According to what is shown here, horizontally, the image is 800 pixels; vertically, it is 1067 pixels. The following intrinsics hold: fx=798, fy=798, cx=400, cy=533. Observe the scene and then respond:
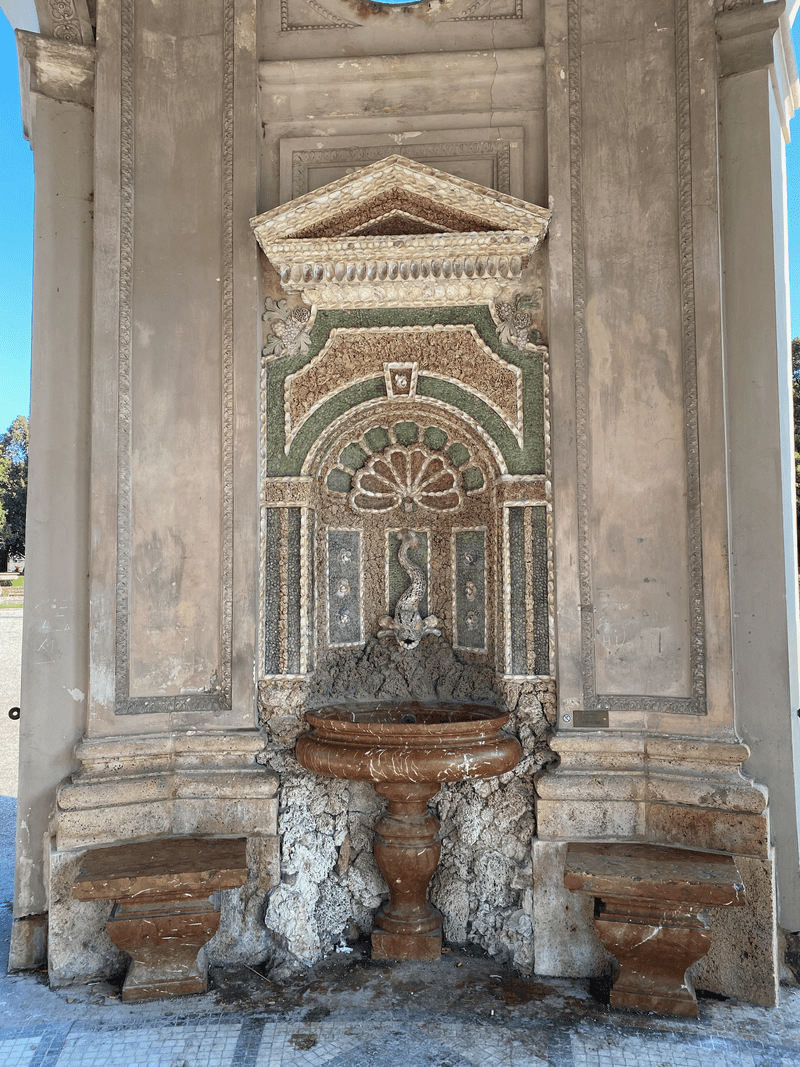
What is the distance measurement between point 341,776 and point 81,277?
2685 millimetres

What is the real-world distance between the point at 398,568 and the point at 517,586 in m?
0.77

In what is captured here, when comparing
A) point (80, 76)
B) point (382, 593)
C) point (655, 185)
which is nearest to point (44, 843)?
point (382, 593)

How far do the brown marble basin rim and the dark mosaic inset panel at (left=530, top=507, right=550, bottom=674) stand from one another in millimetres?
354

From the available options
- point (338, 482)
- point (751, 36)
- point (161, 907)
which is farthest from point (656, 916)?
point (751, 36)

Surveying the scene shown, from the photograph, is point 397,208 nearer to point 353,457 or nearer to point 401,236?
point 401,236

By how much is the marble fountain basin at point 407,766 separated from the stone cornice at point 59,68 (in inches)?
129

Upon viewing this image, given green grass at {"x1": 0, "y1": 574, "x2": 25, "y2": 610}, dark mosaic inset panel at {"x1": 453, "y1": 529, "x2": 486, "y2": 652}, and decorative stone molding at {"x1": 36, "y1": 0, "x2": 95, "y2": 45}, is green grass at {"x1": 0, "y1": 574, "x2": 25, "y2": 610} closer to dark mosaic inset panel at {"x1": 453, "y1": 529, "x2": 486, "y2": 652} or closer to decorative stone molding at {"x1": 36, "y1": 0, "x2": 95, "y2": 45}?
decorative stone molding at {"x1": 36, "y1": 0, "x2": 95, "y2": 45}

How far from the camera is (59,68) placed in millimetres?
3916

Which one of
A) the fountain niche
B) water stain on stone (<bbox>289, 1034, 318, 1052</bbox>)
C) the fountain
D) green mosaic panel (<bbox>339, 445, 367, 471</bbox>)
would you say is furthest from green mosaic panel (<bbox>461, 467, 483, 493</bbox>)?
water stain on stone (<bbox>289, 1034, 318, 1052</bbox>)

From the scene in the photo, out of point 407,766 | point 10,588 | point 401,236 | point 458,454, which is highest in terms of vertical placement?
point 401,236

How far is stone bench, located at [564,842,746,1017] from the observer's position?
3.16 metres

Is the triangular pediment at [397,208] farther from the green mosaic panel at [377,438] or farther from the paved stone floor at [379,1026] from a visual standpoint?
the paved stone floor at [379,1026]

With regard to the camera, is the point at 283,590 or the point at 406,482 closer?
the point at 283,590

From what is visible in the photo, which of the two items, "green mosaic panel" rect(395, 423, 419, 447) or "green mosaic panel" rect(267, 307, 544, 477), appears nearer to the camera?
"green mosaic panel" rect(267, 307, 544, 477)
